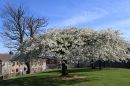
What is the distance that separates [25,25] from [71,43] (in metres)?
34.5

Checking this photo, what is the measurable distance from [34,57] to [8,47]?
33208 mm

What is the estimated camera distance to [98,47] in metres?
36.5

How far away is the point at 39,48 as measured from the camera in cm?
3553

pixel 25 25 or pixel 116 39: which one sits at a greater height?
pixel 25 25

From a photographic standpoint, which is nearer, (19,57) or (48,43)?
(48,43)

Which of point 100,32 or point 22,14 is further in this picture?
point 22,14

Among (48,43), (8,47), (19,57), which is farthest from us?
(8,47)

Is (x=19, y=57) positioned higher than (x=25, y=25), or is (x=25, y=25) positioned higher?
(x=25, y=25)

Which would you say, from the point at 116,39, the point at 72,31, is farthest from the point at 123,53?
the point at 72,31

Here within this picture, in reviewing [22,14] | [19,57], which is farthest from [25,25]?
[19,57]

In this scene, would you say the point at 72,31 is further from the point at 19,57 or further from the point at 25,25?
the point at 25,25

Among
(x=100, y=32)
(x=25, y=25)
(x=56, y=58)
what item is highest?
(x=25, y=25)

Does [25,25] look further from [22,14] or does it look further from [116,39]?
[116,39]

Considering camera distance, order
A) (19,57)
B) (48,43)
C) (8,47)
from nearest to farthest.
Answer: (48,43) → (19,57) → (8,47)
